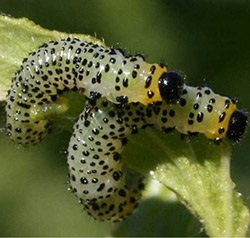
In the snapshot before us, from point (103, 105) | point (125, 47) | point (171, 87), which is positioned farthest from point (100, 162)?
point (125, 47)

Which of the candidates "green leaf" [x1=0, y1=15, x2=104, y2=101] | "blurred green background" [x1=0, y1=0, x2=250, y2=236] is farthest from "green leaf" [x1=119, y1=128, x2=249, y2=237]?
"blurred green background" [x1=0, y1=0, x2=250, y2=236]

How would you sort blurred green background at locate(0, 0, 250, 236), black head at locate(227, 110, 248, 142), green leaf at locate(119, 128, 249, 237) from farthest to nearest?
blurred green background at locate(0, 0, 250, 236)
black head at locate(227, 110, 248, 142)
green leaf at locate(119, 128, 249, 237)

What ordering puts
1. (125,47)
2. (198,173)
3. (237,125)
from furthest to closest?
(125,47)
(237,125)
(198,173)

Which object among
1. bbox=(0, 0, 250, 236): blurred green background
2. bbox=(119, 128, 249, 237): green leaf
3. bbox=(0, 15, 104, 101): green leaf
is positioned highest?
bbox=(0, 0, 250, 236): blurred green background

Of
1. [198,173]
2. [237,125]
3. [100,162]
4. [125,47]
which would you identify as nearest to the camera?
[198,173]

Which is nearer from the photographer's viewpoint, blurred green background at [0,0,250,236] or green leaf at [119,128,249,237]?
green leaf at [119,128,249,237]

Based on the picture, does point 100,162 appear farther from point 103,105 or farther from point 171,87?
point 171,87

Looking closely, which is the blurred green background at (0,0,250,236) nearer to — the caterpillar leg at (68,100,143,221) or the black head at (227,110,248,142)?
the caterpillar leg at (68,100,143,221)

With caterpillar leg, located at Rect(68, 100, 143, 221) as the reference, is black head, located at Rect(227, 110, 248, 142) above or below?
above
